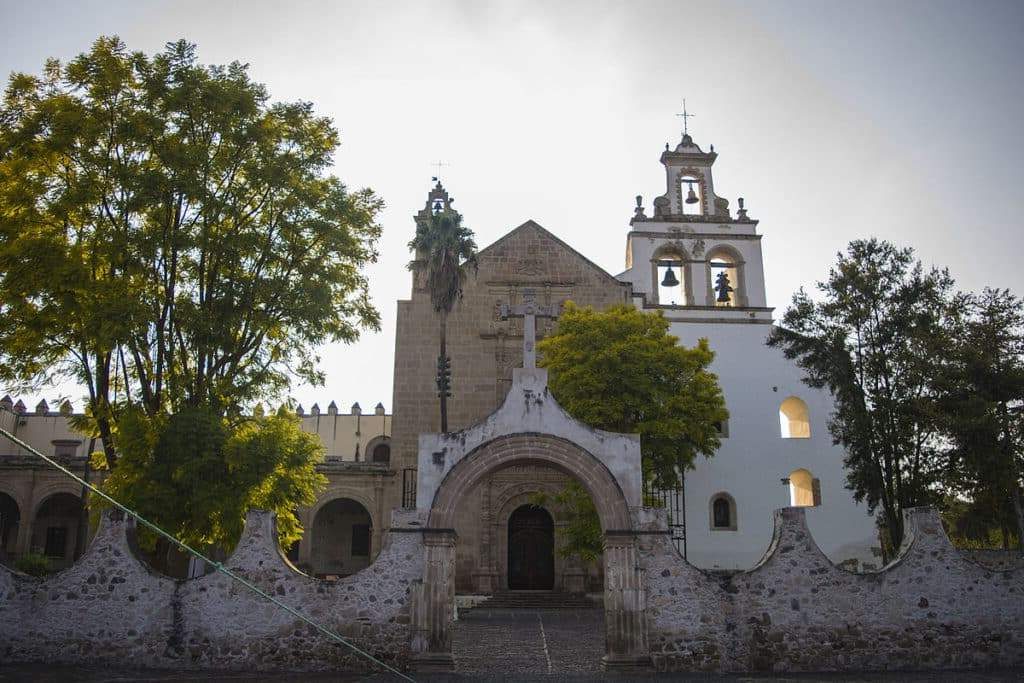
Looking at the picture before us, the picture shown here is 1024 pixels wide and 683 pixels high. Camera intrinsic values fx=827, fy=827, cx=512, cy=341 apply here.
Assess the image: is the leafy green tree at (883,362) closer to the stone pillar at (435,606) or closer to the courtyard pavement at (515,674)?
the courtyard pavement at (515,674)

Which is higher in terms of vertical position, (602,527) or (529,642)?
(602,527)

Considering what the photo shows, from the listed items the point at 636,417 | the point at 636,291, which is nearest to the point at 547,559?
the point at 636,417

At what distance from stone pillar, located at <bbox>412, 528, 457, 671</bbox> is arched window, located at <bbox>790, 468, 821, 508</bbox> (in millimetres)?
20135

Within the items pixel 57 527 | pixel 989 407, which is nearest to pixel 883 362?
pixel 989 407

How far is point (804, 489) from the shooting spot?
101 ft

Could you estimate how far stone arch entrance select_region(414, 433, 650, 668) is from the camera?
→ 13.1m

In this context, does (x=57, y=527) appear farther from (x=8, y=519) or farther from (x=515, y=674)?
(x=515, y=674)

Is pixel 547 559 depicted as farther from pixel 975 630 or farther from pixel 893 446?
pixel 975 630

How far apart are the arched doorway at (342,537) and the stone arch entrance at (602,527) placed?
73.5 ft

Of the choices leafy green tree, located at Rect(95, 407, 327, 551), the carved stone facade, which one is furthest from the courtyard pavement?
the carved stone facade

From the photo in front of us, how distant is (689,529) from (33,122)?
23329 mm

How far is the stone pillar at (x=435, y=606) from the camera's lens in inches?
513

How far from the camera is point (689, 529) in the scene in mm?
29516

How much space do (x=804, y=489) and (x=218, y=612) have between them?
76.5 feet
